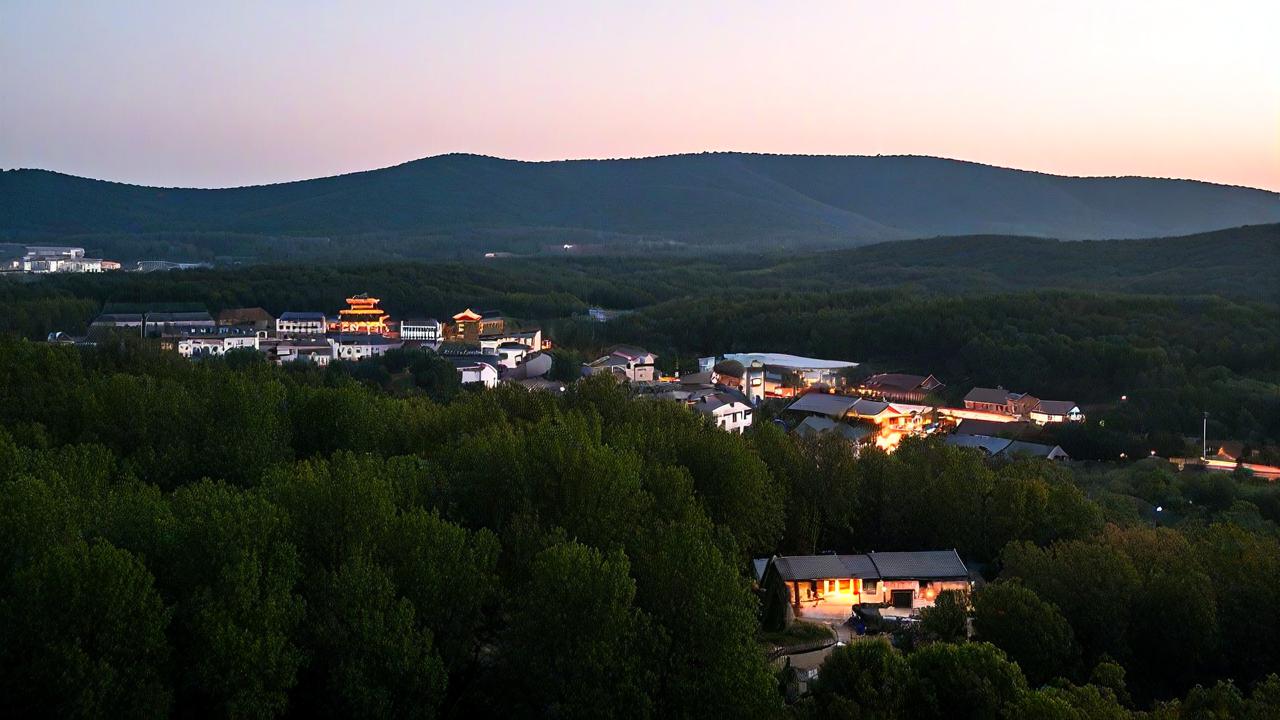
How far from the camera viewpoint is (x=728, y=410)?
94.5ft

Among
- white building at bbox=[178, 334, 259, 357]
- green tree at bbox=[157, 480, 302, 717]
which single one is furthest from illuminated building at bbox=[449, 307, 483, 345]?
green tree at bbox=[157, 480, 302, 717]

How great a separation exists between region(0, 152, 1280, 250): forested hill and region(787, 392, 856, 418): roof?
89.3 metres

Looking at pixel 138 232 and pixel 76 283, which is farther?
pixel 138 232

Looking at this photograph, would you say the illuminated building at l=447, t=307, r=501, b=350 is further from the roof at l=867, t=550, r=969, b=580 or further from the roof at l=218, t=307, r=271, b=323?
the roof at l=867, t=550, r=969, b=580

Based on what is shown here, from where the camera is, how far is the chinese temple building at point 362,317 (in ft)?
149

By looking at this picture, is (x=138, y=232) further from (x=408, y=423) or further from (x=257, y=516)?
(x=257, y=516)

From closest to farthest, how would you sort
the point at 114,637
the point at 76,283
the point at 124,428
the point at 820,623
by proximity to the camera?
the point at 114,637 < the point at 820,623 < the point at 124,428 < the point at 76,283

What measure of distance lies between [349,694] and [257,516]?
72.7 inches

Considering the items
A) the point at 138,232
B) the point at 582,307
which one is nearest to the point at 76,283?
the point at 582,307

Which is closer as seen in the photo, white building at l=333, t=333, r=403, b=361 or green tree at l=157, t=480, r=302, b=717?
green tree at l=157, t=480, r=302, b=717

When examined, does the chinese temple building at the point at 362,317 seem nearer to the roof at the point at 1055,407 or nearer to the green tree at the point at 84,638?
the roof at the point at 1055,407

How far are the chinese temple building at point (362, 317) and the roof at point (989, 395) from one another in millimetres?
21480

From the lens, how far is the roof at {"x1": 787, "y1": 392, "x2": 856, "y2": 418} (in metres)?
30.4

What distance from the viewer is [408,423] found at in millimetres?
17828
